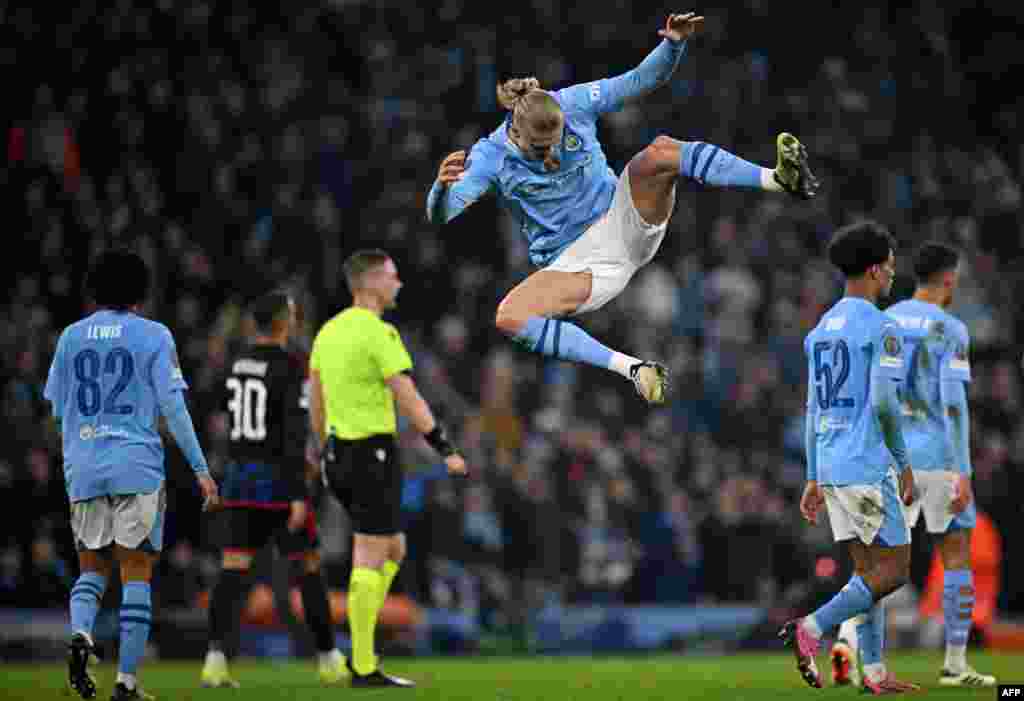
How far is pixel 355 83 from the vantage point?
21.4 metres

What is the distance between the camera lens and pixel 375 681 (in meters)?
10.6

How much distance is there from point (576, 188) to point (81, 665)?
3938 mm

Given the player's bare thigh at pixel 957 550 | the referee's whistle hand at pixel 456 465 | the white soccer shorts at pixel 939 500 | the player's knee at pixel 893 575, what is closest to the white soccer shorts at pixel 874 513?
the player's knee at pixel 893 575

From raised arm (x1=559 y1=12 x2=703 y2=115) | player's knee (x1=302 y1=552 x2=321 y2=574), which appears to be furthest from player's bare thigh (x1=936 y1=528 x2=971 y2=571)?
player's knee (x1=302 y1=552 x2=321 y2=574)

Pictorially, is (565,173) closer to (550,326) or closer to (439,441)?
(550,326)

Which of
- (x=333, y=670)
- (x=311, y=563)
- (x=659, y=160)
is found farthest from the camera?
(x=311, y=563)

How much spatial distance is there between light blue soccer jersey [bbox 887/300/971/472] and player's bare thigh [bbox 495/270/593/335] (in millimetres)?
2175

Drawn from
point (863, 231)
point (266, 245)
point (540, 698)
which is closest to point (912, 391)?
point (863, 231)

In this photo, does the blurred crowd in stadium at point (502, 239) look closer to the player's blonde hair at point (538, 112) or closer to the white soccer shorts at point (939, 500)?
the white soccer shorts at point (939, 500)

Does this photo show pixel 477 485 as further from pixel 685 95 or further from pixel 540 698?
pixel 540 698

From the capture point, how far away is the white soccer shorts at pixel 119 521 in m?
9.29

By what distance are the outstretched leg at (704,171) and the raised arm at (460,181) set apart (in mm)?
849

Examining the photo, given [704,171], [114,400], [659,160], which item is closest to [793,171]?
[704,171]

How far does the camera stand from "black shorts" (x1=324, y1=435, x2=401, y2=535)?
35.7ft
